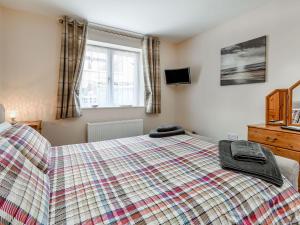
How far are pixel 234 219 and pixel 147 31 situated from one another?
3255mm

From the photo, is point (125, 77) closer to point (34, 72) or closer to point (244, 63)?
point (34, 72)

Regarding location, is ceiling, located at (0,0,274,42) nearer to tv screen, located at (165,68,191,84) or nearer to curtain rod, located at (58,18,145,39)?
curtain rod, located at (58,18,145,39)

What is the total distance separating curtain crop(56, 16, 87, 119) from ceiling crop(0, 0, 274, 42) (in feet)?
0.71

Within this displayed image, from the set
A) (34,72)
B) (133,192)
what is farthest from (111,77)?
(133,192)

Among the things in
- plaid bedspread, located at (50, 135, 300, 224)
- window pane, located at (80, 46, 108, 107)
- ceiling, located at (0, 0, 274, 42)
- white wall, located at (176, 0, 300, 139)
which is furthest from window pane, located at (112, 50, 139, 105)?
plaid bedspread, located at (50, 135, 300, 224)

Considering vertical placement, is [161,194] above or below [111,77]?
below

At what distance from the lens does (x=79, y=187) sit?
3.41 ft

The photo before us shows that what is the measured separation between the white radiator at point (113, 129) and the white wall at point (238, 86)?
113cm

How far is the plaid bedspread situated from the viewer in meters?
0.80

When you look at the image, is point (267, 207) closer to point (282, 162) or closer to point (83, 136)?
point (282, 162)

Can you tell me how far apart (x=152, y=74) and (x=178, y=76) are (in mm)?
549

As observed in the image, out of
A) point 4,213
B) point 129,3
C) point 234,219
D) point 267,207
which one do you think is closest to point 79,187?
point 4,213

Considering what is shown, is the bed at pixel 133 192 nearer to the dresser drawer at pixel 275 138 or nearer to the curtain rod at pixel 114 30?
the dresser drawer at pixel 275 138

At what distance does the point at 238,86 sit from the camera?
276 centimetres
